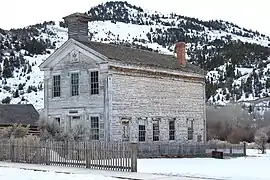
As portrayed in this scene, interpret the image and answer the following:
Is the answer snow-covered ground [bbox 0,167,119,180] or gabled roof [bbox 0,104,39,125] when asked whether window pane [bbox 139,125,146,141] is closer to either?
snow-covered ground [bbox 0,167,119,180]

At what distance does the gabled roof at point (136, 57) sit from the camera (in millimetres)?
33969

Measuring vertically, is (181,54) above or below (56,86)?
above

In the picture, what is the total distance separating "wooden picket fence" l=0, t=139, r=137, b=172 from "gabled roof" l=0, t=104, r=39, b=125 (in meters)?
20.9

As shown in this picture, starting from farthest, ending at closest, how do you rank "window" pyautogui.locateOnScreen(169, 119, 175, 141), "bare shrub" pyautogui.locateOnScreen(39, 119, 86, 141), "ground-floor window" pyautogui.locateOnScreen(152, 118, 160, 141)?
"window" pyautogui.locateOnScreen(169, 119, 175, 141) → "ground-floor window" pyautogui.locateOnScreen(152, 118, 160, 141) → "bare shrub" pyautogui.locateOnScreen(39, 119, 86, 141)

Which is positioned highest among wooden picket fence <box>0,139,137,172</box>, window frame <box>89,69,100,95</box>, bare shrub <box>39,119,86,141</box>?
window frame <box>89,69,100,95</box>

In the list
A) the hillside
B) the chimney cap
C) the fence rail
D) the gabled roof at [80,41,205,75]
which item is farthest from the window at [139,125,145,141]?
the hillside

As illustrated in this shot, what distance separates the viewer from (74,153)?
23859 millimetres

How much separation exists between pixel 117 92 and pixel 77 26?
21.5 ft

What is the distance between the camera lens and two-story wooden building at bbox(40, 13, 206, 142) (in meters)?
32.9

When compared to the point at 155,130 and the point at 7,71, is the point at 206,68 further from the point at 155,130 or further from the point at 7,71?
the point at 155,130

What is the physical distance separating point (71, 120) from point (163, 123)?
6.47 metres

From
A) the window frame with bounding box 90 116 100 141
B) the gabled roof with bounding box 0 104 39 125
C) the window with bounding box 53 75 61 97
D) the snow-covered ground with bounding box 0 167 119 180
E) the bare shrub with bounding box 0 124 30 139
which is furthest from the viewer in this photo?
the gabled roof with bounding box 0 104 39 125

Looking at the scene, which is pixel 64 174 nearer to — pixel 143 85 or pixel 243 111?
pixel 143 85

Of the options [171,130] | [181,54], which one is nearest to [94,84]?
[171,130]
